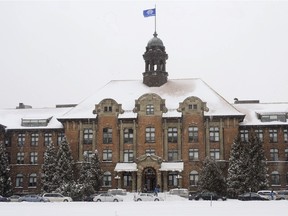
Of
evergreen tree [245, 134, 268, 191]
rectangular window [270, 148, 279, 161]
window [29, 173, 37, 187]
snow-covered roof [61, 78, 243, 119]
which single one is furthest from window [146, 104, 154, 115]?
window [29, 173, 37, 187]

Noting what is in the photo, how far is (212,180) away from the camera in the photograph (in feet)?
204

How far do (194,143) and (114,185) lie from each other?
40.5 feet

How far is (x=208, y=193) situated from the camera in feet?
187

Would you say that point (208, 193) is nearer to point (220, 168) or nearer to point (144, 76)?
point (220, 168)

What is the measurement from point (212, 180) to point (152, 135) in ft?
43.3

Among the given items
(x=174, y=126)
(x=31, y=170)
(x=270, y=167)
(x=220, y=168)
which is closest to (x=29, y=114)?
(x=31, y=170)

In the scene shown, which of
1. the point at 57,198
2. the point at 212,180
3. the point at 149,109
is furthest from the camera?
the point at 149,109

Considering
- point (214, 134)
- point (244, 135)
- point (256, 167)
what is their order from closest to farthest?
point (256, 167)
point (214, 134)
point (244, 135)

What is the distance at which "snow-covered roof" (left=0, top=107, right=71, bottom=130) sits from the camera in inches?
3044

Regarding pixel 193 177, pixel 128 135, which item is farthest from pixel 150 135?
pixel 193 177

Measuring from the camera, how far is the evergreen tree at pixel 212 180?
6188cm

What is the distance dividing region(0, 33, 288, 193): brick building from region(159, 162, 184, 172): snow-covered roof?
0.13 meters

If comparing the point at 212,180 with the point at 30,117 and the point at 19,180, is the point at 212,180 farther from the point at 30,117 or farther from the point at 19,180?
the point at 30,117

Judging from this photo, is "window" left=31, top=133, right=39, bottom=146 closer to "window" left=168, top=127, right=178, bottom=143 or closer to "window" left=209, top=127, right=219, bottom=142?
"window" left=168, top=127, right=178, bottom=143
